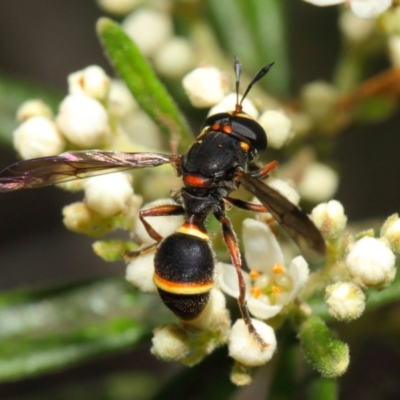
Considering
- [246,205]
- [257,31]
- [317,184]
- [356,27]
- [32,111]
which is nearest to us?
[246,205]

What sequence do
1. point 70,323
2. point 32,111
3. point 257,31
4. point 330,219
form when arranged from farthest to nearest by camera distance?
point 257,31 < point 70,323 < point 32,111 < point 330,219

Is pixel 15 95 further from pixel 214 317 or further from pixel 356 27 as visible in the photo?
pixel 214 317

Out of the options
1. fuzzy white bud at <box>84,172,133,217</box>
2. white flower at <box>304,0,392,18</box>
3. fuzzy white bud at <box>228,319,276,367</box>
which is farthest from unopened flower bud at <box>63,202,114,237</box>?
white flower at <box>304,0,392,18</box>

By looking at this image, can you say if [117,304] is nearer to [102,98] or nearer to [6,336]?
[6,336]

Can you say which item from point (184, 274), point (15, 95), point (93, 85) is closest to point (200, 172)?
point (184, 274)

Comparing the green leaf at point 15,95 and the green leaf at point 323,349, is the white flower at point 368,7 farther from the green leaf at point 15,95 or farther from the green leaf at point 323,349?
the green leaf at point 15,95

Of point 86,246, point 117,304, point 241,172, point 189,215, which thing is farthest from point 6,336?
point 86,246
